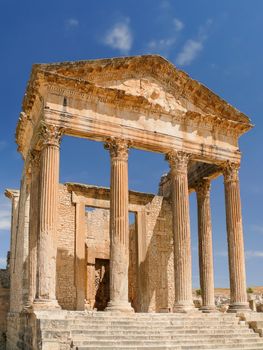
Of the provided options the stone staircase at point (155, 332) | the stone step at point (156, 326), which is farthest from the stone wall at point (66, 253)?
the stone step at point (156, 326)

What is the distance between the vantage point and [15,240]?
21.5 m

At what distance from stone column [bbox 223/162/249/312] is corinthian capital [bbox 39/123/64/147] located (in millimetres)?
7331

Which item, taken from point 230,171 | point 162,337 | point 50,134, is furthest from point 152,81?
point 162,337

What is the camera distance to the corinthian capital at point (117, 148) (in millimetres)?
16869

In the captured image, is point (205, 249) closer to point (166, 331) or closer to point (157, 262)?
point (157, 262)

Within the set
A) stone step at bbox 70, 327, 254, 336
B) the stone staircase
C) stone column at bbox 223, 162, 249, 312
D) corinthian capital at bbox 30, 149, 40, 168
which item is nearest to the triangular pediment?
stone column at bbox 223, 162, 249, 312

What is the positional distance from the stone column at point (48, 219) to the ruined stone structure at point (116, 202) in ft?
0.10

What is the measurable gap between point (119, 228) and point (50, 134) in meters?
3.91

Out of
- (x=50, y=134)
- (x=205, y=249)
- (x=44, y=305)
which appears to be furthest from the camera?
(x=205, y=249)

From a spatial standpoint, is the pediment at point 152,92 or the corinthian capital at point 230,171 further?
the corinthian capital at point 230,171

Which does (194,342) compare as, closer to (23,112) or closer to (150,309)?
(150,309)

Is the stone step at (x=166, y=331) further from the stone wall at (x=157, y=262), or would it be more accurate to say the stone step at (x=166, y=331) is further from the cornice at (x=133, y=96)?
the cornice at (x=133, y=96)

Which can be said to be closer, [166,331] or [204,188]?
[166,331]

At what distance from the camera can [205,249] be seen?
20.5 m
